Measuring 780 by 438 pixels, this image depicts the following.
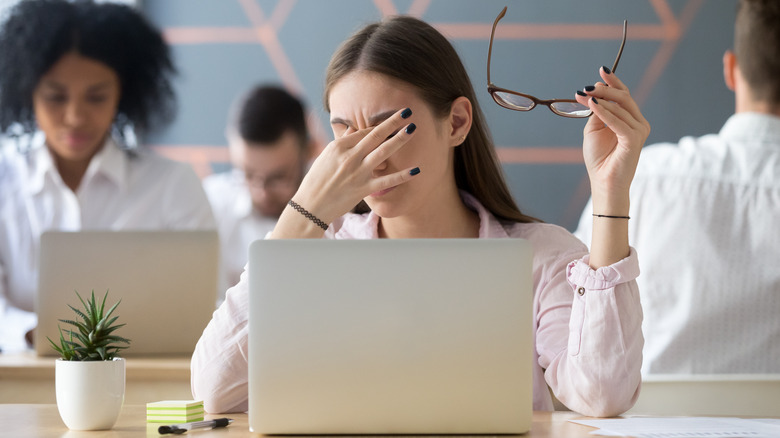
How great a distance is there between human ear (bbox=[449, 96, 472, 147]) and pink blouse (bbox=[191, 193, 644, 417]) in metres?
0.14

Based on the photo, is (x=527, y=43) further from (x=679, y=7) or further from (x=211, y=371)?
(x=211, y=371)

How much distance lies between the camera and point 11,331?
3336 millimetres

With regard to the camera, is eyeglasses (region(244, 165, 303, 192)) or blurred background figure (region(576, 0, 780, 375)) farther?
eyeglasses (region(244, 165, 303, 192))

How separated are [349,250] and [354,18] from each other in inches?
147

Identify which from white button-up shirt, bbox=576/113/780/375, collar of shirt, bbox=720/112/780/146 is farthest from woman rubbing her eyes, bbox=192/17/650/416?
collar of shirt, bbox=720/112/780/146

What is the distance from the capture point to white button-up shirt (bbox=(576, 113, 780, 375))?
215cm

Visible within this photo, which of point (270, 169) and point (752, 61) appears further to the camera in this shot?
point (270, 169)

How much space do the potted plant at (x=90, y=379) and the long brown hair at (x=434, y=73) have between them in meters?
0.63

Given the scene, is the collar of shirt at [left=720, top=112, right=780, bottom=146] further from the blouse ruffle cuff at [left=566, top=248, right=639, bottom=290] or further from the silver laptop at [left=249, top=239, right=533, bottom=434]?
the silver laptop at [left=249, top=239, right=533, bottom=434]

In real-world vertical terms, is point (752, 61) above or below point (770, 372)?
above

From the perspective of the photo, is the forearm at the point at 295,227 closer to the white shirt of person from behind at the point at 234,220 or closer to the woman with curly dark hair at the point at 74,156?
the woman with curly dark hair at the point at 74,156

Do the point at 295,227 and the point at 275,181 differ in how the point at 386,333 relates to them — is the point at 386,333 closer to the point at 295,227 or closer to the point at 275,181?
the point at 295,227

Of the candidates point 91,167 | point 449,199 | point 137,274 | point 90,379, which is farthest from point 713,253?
point 91,167

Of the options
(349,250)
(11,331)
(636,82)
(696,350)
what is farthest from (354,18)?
(349,250)
